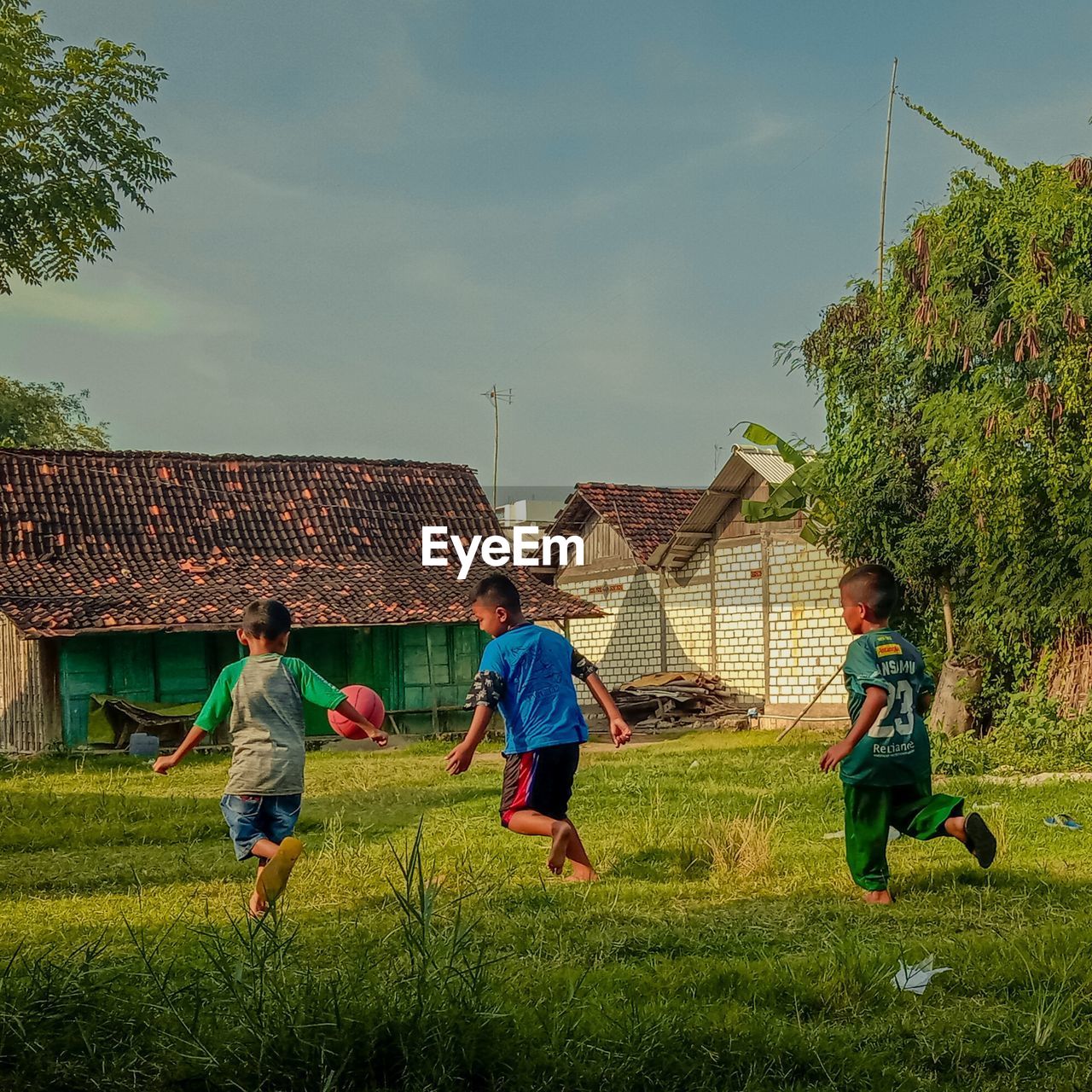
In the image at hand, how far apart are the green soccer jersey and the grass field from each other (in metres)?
0.60

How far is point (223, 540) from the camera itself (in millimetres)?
23516

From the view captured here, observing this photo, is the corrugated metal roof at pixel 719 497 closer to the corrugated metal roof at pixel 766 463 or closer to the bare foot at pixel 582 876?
the corrugated metal roof at pixel 766 463

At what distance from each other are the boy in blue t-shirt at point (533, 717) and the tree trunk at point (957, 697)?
10644 millimetres

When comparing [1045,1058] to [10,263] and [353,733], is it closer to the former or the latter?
[353,733]

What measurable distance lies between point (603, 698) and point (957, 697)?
35.0 feet

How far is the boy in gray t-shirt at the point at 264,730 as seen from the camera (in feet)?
19.9

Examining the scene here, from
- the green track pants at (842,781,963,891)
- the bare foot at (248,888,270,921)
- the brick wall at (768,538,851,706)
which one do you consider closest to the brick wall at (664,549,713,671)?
the brick wall at (768,538,851,706)

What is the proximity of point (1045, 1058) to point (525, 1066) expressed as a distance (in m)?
1.48

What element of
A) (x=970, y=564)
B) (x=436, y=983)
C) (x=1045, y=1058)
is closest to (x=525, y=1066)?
(x=436, y=983)

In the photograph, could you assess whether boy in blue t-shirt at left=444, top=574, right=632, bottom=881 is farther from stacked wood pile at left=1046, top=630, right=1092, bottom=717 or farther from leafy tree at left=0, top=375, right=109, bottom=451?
leafy tree at left=0, top=375, right=109, bottom=451

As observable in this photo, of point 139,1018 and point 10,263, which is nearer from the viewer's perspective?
point 139,1018

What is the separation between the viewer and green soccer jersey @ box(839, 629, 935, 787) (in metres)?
5.93

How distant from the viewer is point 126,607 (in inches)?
784

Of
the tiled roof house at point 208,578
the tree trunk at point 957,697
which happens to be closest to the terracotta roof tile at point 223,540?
the tiled roof house at point 208,578
